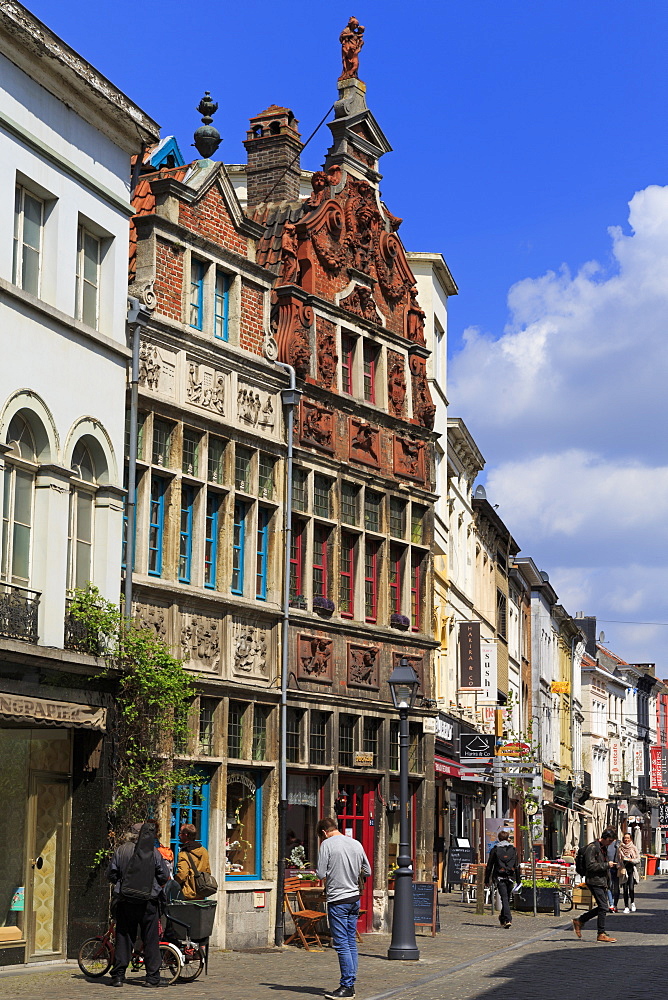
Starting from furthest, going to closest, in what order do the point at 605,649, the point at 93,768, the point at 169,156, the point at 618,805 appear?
the point at 605,649
the point at 618,805
the point at 169,156
the point at 93,768

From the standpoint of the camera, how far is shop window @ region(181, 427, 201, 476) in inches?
929

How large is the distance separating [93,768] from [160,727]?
52.9 inches

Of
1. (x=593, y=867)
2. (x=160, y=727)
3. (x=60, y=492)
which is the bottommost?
(x=593, y=867)

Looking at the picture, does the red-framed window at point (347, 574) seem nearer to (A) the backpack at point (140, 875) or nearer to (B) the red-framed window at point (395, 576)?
(B) the red-framed window at point (395, 576)

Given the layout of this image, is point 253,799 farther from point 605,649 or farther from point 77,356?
point 605,649

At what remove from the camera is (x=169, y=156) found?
2962 centimetres

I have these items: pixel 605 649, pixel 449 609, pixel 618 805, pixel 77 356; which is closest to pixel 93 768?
pixel 77 356

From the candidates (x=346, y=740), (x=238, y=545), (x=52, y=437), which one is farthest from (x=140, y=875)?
(x=346, y=740)

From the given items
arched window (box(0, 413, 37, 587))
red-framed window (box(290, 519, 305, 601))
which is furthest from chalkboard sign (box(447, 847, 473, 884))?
arched window (box(0, 413, 37, 587))

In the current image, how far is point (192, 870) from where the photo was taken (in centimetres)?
2050

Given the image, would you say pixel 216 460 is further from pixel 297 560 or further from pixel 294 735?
pixel 294 735

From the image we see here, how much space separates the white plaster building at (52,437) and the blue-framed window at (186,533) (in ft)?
8.35

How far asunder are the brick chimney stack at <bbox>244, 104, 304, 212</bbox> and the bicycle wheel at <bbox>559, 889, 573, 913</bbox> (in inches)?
677

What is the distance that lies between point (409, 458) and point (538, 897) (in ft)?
38.4
